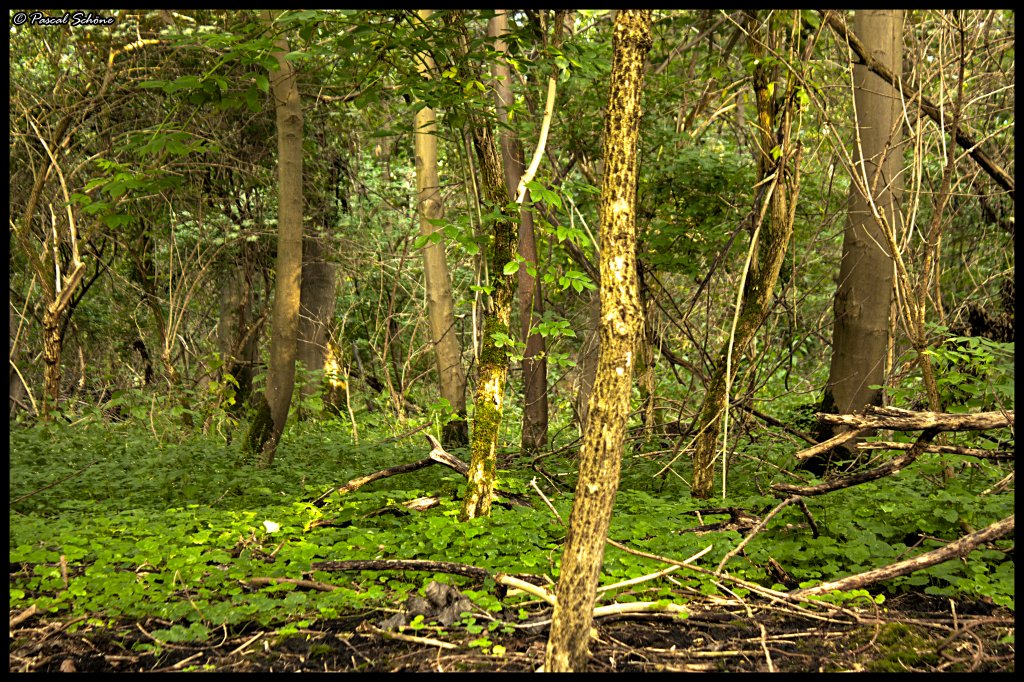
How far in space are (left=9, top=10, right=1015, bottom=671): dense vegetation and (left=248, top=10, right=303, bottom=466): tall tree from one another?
8 cm

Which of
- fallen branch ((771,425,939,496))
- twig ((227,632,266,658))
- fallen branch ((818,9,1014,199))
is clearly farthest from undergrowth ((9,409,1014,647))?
fallen branch ((818,9,1014,199))

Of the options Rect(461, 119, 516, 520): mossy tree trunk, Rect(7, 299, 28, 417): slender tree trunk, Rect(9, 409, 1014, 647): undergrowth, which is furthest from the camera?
Rect(7, 299, 28, 417): slender tree trunk

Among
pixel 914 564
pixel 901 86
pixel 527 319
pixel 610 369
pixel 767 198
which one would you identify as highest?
pixel 901 86

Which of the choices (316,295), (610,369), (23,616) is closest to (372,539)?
(23,616)

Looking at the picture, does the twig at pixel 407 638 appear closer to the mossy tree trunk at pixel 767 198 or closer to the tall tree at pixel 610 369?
the tall tree at pixel 610 369

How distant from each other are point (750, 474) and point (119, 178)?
5.54 metres

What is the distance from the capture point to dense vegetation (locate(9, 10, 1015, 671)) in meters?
4.50

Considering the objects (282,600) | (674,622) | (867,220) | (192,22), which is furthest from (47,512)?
(867,220)

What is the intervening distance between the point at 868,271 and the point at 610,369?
4940mm

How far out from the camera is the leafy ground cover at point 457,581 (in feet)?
11.1

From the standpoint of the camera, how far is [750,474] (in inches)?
275

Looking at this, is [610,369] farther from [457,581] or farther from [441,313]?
[441,313]

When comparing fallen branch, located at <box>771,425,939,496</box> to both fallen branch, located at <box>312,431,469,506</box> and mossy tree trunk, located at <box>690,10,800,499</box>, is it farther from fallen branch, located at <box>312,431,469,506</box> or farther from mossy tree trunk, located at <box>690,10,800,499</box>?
fallen branch, located at <box>312,431,469,506</box>

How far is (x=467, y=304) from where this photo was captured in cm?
930
